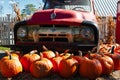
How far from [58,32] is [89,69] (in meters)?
1.68

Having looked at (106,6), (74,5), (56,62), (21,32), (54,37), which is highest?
(106,6)

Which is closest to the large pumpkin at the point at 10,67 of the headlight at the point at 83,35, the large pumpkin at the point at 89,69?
the large pumpkin at the point at 89,69

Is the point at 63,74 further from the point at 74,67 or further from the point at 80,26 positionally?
the point at 80,26

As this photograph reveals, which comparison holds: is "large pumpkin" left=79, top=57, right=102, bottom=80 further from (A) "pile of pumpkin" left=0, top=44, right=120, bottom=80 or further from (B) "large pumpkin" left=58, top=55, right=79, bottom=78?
(B) "large pumpkin" left=58, top=55, right=79, bottom=78

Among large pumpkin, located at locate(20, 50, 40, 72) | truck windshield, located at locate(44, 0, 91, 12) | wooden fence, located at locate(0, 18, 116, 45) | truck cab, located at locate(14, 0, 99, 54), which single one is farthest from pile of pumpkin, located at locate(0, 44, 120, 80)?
wooden fence, located at locate(0, 18, 116, 45)

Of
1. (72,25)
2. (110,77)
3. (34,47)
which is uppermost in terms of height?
(72,25)

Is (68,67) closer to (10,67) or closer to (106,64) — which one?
(106,64)

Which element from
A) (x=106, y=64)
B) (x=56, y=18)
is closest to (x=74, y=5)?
(x=56, y=18)

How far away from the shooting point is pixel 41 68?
660cm

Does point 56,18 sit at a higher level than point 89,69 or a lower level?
higher

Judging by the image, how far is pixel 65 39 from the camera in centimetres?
816

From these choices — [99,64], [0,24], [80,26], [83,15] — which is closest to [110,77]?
Result: [99,64]

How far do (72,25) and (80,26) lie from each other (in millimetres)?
181

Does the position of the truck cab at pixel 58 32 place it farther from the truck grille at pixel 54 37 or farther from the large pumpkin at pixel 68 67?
the large pumpkin at pixel 68 67
